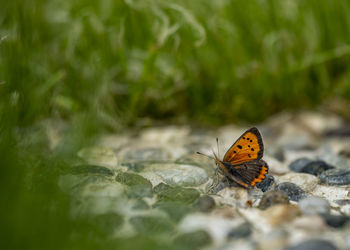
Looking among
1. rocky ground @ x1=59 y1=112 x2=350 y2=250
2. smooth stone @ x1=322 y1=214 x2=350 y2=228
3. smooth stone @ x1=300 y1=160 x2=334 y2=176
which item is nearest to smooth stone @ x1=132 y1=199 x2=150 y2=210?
rocky ground @ x1=59 y1=112 x2=350 y2=250

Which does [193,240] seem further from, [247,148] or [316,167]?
[316,167]

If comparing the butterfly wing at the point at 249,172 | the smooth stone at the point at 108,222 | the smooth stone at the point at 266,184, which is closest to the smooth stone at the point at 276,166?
the smooth stone at the point at 266,184

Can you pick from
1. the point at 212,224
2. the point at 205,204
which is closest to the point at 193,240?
the point at 212,224

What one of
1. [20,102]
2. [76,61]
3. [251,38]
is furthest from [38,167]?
[251,38]

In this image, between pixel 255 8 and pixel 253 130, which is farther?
pixel 255 8

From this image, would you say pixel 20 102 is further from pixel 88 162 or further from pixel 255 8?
pixel 255 8

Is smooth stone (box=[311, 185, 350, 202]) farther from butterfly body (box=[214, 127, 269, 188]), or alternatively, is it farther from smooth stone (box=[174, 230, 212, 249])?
smooth stone (box=[174, 230, 212, 249])
